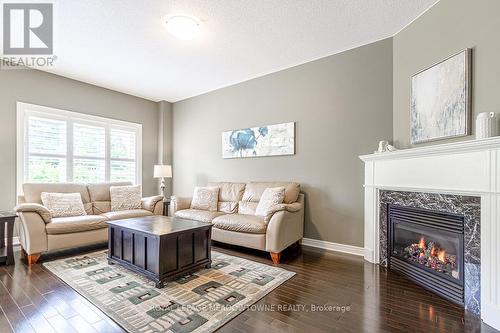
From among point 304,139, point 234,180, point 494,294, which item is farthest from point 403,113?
point 234,180

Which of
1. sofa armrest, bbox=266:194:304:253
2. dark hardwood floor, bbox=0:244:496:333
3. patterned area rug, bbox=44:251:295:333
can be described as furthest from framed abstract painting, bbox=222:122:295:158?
dark hardwood floor, bbox=0:244:496:333

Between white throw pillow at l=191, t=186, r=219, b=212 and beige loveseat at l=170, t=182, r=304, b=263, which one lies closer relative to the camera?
beige loveseat at l=170, t=182, r=304, b=263

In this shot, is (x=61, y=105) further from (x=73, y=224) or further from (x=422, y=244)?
(x=422, y=244)

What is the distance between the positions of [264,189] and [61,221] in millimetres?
2735

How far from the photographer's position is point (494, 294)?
183 cm

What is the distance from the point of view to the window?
399cm

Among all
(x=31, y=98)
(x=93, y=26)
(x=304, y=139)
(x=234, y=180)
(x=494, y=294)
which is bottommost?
(x=494, y=294)

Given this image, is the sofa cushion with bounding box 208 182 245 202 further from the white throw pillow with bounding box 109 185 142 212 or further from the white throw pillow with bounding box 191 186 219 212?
the white throw pillow with bounding box 109 185 142 212

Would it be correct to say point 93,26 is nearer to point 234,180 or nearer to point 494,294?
point 234,180

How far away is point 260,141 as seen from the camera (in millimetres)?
4363

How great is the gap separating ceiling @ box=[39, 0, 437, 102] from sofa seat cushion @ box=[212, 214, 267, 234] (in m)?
2.28

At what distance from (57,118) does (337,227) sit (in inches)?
189

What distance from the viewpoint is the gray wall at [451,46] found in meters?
2.05

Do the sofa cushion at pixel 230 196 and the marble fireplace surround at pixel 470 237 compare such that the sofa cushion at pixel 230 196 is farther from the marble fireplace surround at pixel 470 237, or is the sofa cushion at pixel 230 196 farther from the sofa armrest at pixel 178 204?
the marble fireplace surround at pixel 470 237
